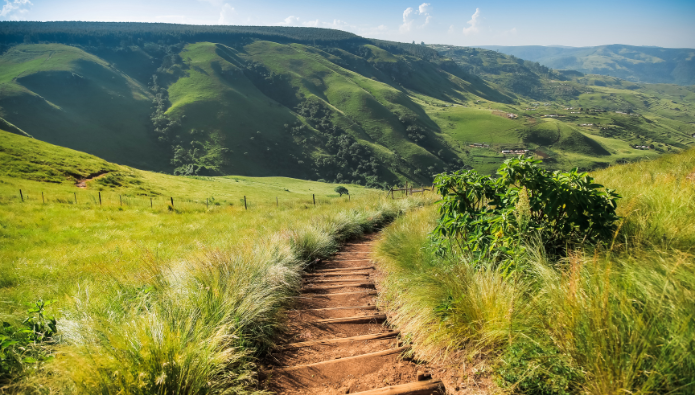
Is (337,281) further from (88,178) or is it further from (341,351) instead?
(88,178)

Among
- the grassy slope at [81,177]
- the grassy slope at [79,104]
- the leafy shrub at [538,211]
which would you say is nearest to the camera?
the leafy shrub at [538,211]

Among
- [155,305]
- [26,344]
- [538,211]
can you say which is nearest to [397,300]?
[538,211]

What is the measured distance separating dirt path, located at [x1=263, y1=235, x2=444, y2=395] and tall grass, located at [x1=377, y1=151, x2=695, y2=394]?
36 cm

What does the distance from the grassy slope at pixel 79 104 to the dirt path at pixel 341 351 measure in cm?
11058

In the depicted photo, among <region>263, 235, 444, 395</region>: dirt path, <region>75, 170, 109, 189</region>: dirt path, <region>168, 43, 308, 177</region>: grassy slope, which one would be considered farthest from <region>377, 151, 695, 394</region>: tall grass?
<region>168, 43, 308, 177</region>: grassy slope

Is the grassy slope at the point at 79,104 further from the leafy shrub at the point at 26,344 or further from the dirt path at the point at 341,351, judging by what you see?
the leafy shrub at the point at 26,344

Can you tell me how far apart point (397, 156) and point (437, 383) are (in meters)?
121

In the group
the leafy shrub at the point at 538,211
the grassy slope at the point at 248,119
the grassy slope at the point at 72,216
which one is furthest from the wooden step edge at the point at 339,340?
the grassy slope at the point at 248,119

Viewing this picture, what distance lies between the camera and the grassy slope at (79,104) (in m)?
97.2

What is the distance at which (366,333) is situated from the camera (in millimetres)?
4406

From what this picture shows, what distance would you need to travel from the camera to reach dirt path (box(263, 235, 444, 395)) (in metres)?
3.11

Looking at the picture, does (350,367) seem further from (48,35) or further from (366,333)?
(48,35)

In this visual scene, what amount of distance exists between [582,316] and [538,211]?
195 cm

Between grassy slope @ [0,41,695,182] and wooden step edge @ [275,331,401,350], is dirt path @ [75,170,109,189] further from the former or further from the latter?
grassy slope @ [0,41,695,182]
